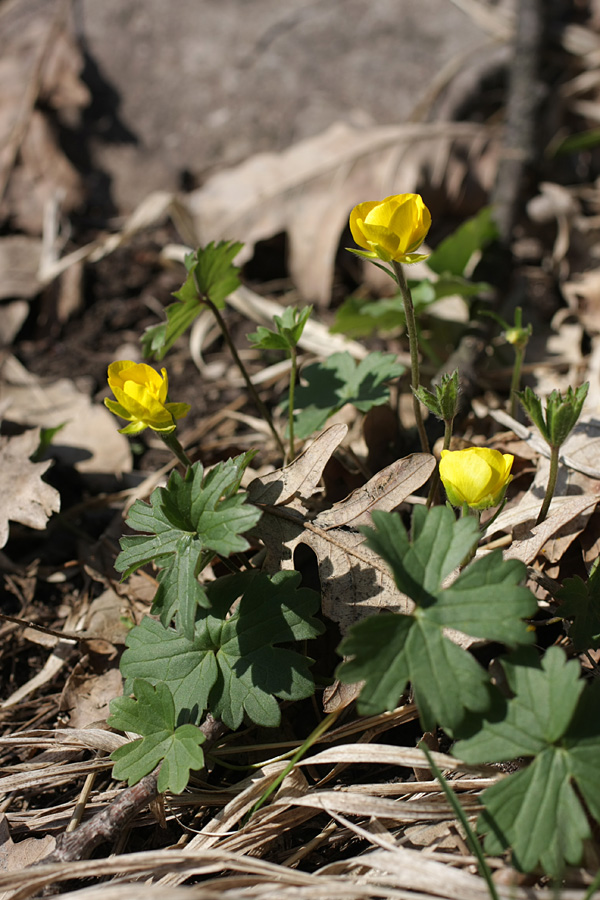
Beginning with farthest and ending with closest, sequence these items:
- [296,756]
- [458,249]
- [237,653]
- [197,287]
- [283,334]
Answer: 1. [458,249]
2. [197,287]
3. [283,334]
4. [237,653]
5. [296,756]

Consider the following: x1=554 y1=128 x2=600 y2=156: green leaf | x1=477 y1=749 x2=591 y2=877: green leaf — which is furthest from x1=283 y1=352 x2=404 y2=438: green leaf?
x1=554 y1=128 x2=600 y2=156: green leaf

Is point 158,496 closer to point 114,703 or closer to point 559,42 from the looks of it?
point 114,703

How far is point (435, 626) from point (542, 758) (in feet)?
1.14

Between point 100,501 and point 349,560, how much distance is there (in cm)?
129

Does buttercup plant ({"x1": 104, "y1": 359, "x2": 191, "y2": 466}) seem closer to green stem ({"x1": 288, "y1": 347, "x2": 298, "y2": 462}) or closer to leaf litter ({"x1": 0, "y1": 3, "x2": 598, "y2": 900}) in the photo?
leaf litter ({"x1": 0, "y1": 3, "x2": 598, "y2": 900})

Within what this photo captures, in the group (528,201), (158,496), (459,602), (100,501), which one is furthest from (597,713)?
(528,201)

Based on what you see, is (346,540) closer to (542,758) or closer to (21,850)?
(542,758)

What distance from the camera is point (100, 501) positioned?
113 inches

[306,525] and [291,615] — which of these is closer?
[291,615]

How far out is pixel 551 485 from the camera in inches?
77.2

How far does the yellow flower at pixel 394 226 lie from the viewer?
178cm

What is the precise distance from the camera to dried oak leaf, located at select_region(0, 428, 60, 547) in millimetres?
2521

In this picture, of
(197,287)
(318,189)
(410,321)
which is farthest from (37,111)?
(410,321)

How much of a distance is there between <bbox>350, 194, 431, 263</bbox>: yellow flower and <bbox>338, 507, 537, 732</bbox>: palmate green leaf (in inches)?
28.3
